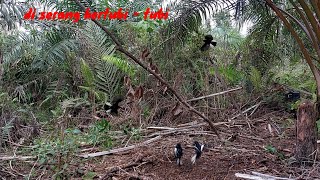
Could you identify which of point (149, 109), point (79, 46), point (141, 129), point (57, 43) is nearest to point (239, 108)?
point (149, 109)

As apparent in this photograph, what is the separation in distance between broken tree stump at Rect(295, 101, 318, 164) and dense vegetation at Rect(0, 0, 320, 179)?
30cm

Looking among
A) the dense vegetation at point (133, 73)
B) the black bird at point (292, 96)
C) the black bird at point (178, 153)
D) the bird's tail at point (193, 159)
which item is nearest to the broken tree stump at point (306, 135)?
the dense vegetation at point (133, 73)

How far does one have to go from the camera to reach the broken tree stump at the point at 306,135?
234 cm

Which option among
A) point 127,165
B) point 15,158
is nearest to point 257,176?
point 127,165

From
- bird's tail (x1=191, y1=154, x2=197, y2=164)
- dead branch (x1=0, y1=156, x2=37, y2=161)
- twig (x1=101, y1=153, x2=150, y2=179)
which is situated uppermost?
bird's tail (x1=191, y1=154, x2=197, y2=164)

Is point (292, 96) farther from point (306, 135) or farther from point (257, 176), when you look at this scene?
point (257, 176)

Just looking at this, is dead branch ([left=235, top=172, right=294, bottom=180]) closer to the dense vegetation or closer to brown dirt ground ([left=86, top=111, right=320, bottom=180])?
brown dirt ground ([left=86, top=111, right=320, bottom=180])

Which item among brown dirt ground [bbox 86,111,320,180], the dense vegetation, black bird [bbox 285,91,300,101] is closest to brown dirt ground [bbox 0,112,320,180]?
brown dirt ground [bbox 86,111,320,180]

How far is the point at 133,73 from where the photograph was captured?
3.87m

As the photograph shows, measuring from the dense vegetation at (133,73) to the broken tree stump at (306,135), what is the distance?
0.97 feet

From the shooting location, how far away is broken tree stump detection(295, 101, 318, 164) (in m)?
2.34

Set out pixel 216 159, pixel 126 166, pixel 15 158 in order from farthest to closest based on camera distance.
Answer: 1. pixel 15 158
2. pixel 216 159
3. pixel 126 166

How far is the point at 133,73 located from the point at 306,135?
7.05 feet

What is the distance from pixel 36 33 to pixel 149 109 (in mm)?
2764
